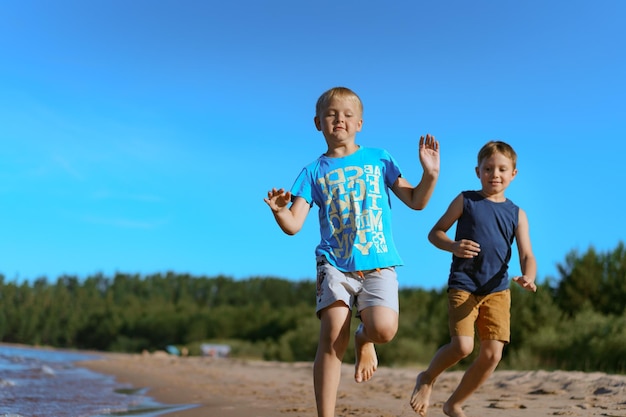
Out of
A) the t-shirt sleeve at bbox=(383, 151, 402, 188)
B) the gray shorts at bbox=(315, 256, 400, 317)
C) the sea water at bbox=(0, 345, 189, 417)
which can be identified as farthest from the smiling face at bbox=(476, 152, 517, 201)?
the sea water at bbox=(0, 345, 189, 417)

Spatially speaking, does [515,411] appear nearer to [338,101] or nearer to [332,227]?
[332,227]

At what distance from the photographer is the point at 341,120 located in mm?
3988

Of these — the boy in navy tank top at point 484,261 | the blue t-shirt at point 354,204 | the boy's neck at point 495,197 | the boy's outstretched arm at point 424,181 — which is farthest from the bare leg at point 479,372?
the boy's outstretched arm at point 424,181

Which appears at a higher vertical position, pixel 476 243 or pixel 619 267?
pixel 619 267

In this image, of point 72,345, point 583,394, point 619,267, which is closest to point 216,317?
point 72,345

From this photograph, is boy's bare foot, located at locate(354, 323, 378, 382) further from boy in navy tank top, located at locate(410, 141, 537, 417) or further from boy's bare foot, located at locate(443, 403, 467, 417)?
boy's bare foot, located at locate(443, 403, 467, 417)

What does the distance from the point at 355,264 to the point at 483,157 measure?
135cm

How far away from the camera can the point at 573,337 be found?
1391cm

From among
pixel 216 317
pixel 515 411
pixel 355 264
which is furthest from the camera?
pixel 216 317

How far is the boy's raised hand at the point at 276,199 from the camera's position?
3.86 meters

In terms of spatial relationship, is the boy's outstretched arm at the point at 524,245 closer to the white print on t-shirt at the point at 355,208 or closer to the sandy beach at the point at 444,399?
the white print on t-shirt at the point at 355,208

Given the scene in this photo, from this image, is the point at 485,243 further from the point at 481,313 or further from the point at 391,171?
the point at 391,171

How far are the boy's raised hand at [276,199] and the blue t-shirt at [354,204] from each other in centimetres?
15

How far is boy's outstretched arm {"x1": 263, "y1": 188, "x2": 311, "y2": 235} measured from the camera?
3.87 metres
